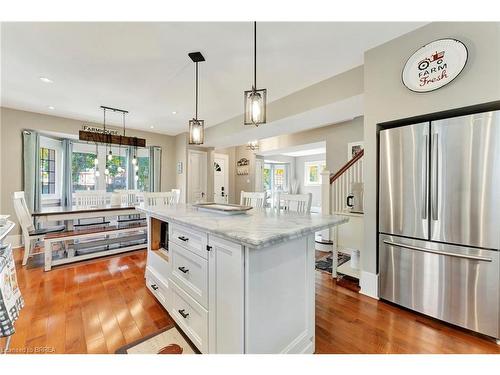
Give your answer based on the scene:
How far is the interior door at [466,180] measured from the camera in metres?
1.70

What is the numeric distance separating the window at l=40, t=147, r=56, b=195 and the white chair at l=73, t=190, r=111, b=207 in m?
0.91

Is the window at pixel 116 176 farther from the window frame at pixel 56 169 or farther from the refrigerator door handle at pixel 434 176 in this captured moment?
the refrigerator door handle at pixel 434 176

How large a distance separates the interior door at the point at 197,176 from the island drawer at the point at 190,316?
451 centimetres

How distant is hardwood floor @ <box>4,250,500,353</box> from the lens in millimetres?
1682

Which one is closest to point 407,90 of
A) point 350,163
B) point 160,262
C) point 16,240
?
point 350,163

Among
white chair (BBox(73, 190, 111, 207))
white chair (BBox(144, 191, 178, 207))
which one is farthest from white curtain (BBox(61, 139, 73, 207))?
white chair (BBox(144, 191, 178, 207))

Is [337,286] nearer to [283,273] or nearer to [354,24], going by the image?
[283,273]

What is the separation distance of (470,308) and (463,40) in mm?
2215
